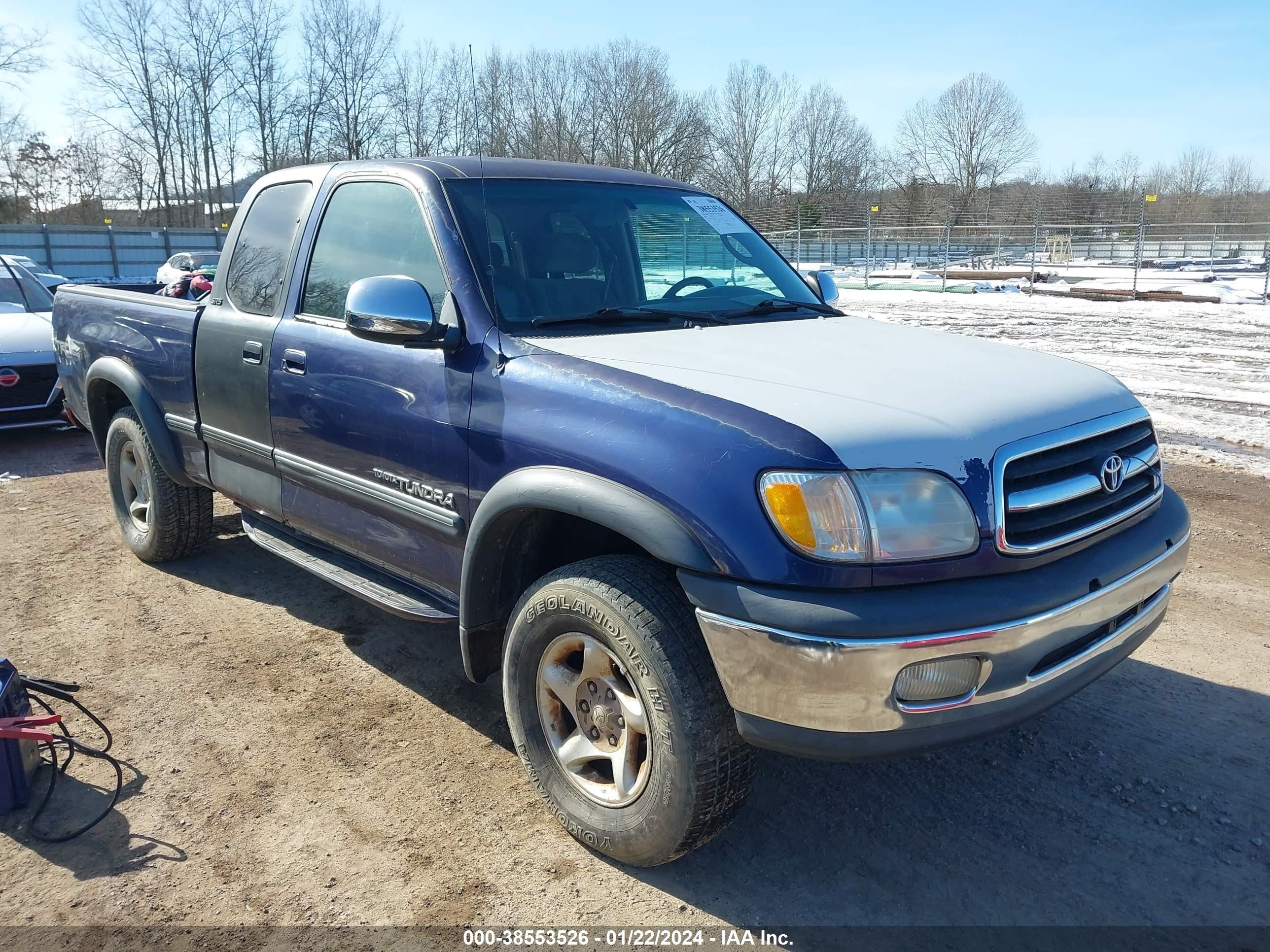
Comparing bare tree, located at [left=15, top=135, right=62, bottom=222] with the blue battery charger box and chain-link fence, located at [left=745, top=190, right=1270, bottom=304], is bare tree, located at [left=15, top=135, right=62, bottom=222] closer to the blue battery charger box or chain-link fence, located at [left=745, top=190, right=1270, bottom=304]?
chain-link fence, located at [left=745, top=190, right=1270, bottom=304]

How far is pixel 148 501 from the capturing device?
514cm

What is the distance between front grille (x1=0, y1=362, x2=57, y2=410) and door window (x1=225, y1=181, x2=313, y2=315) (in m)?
5.04

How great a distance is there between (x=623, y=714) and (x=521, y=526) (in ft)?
2.26

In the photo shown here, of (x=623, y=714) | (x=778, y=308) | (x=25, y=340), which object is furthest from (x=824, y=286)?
(x=25, y=340)

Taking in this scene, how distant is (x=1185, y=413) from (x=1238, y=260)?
2867 cm

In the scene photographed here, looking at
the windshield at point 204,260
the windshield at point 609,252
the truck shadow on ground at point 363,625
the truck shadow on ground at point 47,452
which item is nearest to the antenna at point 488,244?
the windshield at point 609,252

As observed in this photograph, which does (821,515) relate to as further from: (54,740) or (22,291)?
(22,291)

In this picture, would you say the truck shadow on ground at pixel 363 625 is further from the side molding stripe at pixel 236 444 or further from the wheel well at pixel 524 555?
the side molding stripe at pixel 236 444

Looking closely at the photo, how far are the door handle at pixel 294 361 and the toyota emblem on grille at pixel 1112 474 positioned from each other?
2797mm

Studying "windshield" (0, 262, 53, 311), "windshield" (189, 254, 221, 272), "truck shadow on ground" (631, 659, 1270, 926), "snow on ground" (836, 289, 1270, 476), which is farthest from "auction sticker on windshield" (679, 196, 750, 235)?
"windshield" (189, 254, 221, 272)

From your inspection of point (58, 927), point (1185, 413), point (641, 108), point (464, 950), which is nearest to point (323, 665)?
point (58, 927)

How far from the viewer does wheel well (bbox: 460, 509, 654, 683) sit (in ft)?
9.66

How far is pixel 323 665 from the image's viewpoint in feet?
13.4

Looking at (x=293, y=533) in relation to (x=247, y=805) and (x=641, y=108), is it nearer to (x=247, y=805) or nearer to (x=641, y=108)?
(x=247, y=805)
